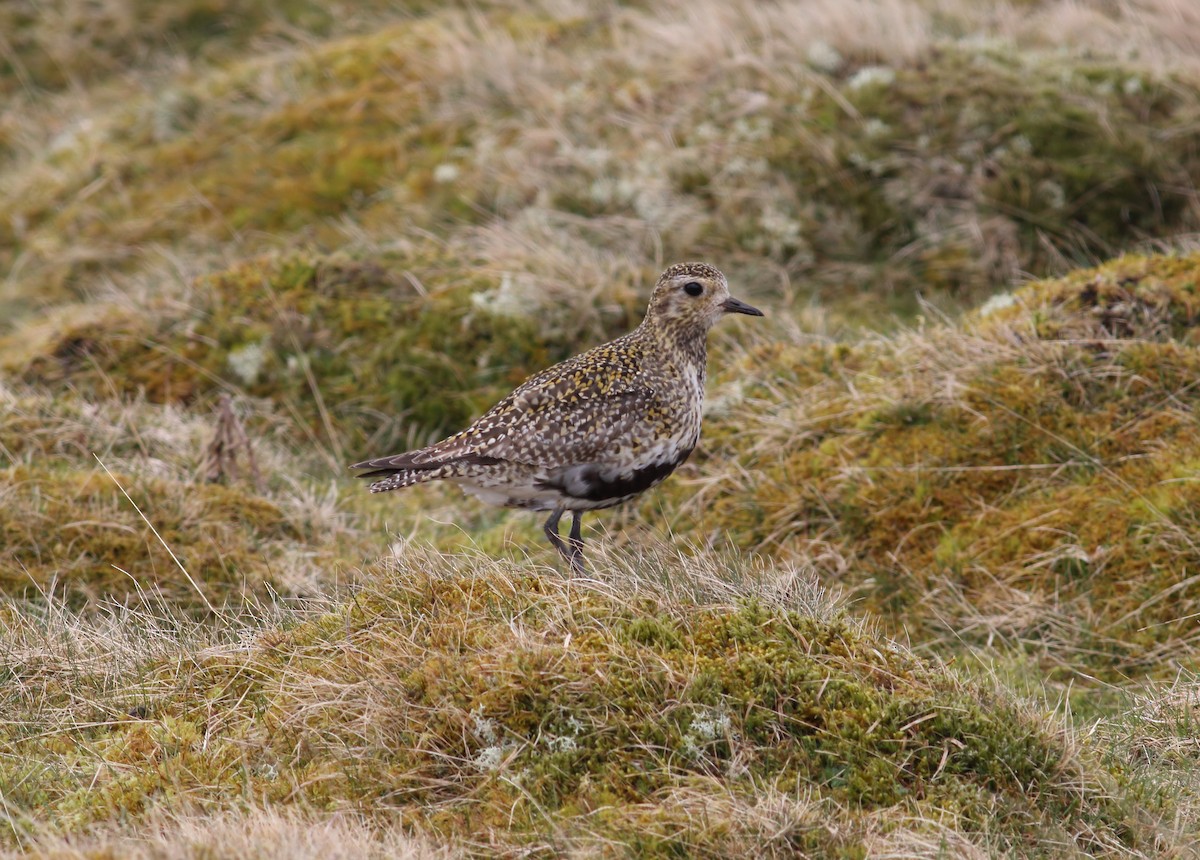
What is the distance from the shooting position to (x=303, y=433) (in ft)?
33.7

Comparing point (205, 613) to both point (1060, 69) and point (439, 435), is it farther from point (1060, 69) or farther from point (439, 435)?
point (1060, 69)

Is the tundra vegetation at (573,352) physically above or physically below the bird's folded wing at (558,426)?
below

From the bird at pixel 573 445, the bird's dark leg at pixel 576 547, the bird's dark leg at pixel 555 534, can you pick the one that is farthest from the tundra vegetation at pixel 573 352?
the bird at pixel 573 445

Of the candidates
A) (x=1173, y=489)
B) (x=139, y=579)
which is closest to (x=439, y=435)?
(x=139, y=579)

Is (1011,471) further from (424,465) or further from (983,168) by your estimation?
(983,168)

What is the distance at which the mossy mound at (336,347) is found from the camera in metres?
10.4

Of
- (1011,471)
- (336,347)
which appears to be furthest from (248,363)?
(1011,471)

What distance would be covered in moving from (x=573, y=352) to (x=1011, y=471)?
3640mm

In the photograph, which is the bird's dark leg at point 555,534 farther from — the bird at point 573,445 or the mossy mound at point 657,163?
the mossy mound at point 657,163

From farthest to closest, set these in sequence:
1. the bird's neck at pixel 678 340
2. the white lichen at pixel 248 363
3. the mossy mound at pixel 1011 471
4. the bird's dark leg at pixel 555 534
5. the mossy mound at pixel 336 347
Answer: the white lichen at pixel 248 363
the mossy mound at pixel 336 347
the bird's neck at pixel 678 340
the mossy mound at pixel 1011 471
the bird's dark leg at pixel 555 534

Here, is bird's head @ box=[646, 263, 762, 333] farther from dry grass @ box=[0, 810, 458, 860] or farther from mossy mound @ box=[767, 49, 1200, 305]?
dry grass @ box=[0, 810, 458, 860]

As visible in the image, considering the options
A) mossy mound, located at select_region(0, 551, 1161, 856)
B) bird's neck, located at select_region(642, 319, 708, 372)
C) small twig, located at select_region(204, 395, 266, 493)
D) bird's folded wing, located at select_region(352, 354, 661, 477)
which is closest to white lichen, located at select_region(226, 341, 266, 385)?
small twig, located at select_region(204, 395, 266, 493)

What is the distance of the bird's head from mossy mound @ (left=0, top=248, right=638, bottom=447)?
2.66 meters

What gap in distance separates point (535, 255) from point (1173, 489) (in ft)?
17.2
